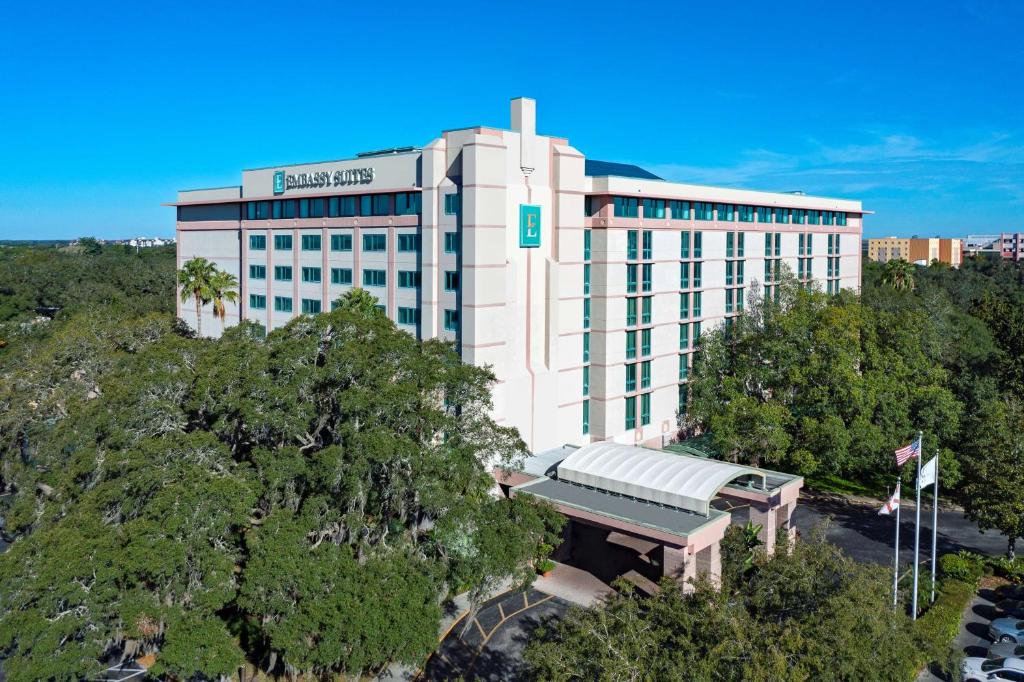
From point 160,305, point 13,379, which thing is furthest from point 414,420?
point 160,305

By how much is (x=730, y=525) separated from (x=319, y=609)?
2190 cm

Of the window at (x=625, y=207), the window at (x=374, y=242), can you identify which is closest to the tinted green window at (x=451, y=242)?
the window at (x=374, y=242)

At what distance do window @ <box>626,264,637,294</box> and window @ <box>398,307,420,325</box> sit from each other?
15031 mm

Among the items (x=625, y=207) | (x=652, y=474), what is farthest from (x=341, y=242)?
(x=652, y=474)

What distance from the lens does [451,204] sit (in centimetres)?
4778

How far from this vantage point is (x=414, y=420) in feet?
104

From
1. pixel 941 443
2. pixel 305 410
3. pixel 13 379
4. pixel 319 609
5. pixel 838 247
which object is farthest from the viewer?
pixel 838 247

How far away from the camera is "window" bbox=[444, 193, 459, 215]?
47469mm

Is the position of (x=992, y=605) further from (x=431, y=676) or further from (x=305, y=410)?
(x=305, y=410)

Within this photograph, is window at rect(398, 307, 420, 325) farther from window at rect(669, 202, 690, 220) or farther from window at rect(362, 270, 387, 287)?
window at rect(669, 202, 690, 220)

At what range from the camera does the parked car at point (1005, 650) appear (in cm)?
3306

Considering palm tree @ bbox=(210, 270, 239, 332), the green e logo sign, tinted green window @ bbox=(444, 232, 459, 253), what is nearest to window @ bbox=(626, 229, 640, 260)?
the green e logo sign

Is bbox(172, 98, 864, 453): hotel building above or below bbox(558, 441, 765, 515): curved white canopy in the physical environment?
above

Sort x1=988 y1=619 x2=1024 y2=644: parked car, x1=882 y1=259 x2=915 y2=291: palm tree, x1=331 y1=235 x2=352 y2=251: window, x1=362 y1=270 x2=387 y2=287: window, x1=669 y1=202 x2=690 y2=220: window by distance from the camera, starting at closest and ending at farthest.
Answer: x1=988 y1=619 x2=1024 y2=644: parked car, x1=362 y1=270 x2=387 y2=287: window, x1=331 y1=235 x2=352 y2=251: window, x1=669 y1=202 x2=690 y2=220: window, x1=882 y1=259 x2=915 y2=291: palm tree
